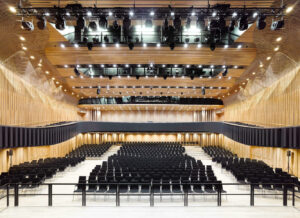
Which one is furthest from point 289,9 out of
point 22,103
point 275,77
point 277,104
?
point 22,103

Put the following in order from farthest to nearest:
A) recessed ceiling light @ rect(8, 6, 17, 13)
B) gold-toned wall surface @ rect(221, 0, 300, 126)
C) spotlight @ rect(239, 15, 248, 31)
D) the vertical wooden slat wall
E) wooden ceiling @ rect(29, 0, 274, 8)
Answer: the vertical wooden slat wall, gold-toned wall surface @ rect(221, 0, 300, 126), wooden ceiling @ rect(29, 0, 274, 8), recessed ceiling light @ rect(8, 6, 17, 13), spotlight @ rect(239, 15, 248, 31)

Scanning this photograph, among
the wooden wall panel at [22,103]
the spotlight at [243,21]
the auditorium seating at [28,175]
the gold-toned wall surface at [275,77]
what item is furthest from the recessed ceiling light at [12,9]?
the gold-toned wall surface at [275,77]

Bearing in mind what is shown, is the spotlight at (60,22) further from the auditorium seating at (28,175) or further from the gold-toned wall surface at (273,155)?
the gold-toned wall surface at (273,155)

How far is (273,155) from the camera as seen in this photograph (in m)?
16.8

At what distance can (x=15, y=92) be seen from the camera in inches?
620

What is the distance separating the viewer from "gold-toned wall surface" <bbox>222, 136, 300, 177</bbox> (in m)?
14.0

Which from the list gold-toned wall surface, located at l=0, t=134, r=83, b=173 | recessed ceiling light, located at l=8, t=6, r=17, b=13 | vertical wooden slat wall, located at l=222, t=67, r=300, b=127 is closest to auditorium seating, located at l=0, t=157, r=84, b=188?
gold-toned wall surface, located at l=0, t=134, r=83, b=173

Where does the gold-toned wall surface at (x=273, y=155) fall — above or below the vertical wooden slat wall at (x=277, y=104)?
below

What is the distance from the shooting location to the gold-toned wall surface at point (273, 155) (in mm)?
14008

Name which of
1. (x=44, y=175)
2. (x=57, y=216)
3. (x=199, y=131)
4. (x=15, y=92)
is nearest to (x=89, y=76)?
(x=15, y=92)

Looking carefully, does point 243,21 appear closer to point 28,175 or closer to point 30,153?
point 28,175

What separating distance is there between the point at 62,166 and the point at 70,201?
5721 millimetres

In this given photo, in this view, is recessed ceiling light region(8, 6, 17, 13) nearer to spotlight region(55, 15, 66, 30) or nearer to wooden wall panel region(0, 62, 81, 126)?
spotlight region(55, 15, 66, 30)

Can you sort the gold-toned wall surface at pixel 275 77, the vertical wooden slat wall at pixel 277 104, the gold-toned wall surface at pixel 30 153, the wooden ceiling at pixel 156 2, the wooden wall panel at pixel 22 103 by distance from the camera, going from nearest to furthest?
1. the wooden ceiling at pixel 156 2
2. the gold-toned wall surface at pixel 275 77
3. the gold-toned wall surface at pixel 30 153
4. the vertical wooden slat wall at pixel 277 104
5. the wooden wall panel at pixel 22 103
